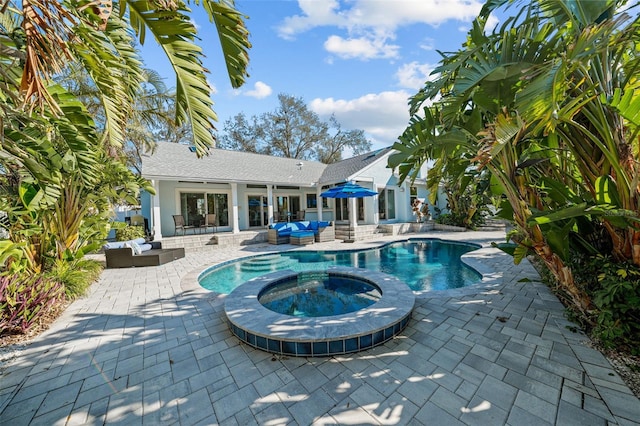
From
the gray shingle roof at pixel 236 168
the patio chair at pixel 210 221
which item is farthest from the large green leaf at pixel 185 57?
the patio chair at pixel 210 221

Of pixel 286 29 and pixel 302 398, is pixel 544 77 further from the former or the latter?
pixel 286 29

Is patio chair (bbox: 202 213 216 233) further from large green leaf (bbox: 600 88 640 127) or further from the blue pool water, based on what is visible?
large green leaf (bbox: 600 88 640 127)

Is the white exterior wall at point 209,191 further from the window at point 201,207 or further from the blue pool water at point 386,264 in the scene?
the blue pool water at point 386,264

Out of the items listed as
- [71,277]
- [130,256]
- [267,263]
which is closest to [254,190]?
[267,263]

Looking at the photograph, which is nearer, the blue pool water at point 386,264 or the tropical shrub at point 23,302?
the tropical shrub at point 23,302

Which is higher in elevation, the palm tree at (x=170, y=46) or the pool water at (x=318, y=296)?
the palm tree at (x=170, y=46)

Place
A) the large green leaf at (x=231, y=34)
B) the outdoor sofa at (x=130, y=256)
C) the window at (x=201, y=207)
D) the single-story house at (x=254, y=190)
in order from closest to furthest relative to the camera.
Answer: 1. the large green leaf at (x=231, y=34)
2. the outdoor sofa at (x=130, y=256)
3. the single-story house at (x=254, y=190)
4. the window at (x=201, y=207)

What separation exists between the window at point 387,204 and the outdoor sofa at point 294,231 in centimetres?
575

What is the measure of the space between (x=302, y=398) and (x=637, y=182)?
14.6 ft

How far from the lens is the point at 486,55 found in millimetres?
3102

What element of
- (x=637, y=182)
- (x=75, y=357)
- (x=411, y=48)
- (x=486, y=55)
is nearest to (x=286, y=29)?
(x=411, y=48)

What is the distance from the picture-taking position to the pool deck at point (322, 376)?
2.51 m

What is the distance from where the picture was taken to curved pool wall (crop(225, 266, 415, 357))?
3.55 meters

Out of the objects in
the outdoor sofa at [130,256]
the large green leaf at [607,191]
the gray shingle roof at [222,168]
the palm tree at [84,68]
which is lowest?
the outdoor sofa at [130,256]
